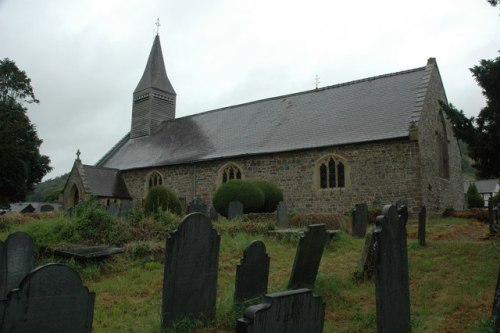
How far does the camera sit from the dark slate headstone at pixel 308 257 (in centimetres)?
616

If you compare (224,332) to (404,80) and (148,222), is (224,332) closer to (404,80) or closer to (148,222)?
(148,222)

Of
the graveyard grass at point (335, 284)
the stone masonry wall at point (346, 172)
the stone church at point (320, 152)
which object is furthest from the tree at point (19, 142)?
the graveyard grass at point (335, 284)

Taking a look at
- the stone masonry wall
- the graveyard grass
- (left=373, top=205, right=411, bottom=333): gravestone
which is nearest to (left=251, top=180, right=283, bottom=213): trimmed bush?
the stone masonry wall

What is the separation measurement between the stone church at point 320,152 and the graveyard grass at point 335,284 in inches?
272

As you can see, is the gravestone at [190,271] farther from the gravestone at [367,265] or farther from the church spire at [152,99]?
the church spire at [152,99]

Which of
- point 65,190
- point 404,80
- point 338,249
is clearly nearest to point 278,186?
point 404,80

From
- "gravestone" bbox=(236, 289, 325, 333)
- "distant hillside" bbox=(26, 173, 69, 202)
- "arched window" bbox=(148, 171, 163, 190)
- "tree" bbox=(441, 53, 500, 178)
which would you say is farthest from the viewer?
"distant hillside" bbox=(26, 173, 69, 202)

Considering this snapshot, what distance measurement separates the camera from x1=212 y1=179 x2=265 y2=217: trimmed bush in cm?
1673

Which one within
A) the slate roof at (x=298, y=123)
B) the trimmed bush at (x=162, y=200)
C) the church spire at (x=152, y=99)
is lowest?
the trimmed bush at (x=162, y=200)

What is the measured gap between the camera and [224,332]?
15.4 feet

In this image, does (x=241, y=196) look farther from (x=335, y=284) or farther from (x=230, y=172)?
(x=335, y=284)

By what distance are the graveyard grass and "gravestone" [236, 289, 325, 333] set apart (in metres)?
1.34

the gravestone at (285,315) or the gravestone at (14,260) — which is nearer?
the gravestone at (285,315)

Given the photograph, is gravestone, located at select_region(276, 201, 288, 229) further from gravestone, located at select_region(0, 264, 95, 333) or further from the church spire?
the church spire
